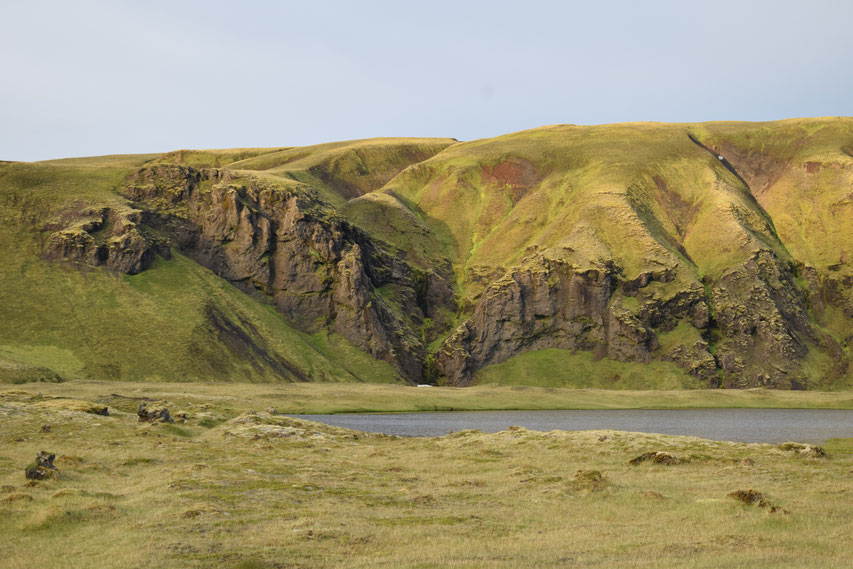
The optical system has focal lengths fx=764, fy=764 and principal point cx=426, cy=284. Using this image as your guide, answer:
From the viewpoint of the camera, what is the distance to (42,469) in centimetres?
4297

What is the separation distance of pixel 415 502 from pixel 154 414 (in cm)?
4896

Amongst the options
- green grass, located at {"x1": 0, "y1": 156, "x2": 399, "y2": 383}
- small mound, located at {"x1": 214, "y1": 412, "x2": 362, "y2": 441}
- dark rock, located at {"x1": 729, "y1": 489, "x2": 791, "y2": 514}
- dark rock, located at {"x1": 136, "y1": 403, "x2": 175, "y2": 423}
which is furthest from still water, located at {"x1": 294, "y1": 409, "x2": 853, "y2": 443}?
dark rock, located at {"x1": 729, "y1": 489, "x2": 791, "y2": 514}

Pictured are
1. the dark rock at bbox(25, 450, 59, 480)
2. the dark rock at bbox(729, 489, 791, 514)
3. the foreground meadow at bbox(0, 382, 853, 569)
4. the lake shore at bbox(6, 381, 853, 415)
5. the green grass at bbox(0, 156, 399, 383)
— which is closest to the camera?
the foreground meadow at bbox(0, 382, 853, 569)

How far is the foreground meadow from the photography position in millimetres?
26906

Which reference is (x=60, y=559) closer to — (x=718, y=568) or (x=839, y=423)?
(x=718, y=568)

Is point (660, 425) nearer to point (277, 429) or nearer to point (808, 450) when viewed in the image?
point (808, 450)

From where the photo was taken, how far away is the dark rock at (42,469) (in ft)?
140

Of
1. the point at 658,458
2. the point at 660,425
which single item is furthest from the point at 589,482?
the point at 660,425

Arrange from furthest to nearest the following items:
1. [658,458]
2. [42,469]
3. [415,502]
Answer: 1. [658,458]
2. [42,469]
3. [415,502]

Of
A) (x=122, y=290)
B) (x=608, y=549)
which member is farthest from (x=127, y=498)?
(x=122, y=290)

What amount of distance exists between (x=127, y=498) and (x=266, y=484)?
778 centimetres

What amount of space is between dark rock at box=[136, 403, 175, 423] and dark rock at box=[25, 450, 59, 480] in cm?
3469

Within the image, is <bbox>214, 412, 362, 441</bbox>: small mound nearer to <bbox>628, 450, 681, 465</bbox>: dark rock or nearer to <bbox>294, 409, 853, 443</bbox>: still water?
<bbox>294, 409, 853, 443</bbox>: still water

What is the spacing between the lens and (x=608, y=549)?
2741cm
